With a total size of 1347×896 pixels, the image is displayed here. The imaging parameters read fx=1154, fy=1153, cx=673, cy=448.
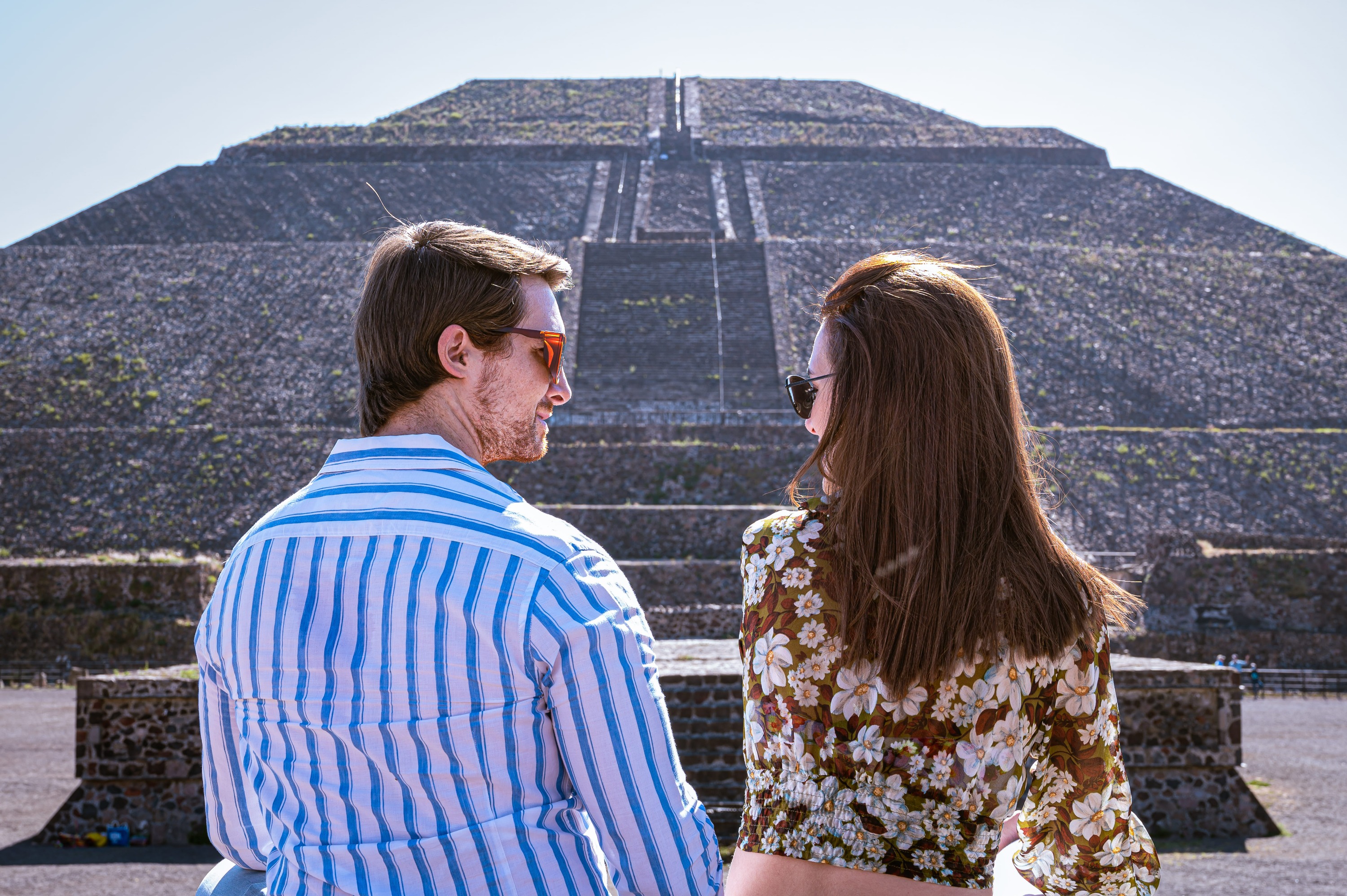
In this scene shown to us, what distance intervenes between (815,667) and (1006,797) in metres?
0.37

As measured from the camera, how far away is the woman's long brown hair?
1757 millimetres

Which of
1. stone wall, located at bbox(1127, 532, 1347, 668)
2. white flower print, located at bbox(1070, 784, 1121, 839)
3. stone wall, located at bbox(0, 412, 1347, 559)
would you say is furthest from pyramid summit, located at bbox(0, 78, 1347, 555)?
white flower print, located at bbox(1070, 784, 1121, 839)

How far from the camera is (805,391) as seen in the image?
1995 millimetres

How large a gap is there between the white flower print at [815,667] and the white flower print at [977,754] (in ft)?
0.75

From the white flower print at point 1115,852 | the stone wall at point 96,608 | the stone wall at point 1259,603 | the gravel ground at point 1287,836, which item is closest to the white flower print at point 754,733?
the white flower print at point 1115,852

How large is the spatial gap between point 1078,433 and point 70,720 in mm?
17666

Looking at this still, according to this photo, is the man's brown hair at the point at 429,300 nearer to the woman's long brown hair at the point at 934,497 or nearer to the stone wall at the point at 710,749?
the woman's long brown hair at the point at 934,497

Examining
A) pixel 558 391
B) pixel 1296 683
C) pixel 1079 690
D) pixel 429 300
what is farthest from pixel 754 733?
pixel 1296 683

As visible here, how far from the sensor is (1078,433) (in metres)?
22.1

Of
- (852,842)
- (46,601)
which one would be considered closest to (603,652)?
(852,842)

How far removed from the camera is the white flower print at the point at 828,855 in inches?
69.6

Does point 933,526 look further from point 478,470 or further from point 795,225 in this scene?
point 795,225

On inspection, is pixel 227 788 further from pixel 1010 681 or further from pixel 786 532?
pixel 1010 681

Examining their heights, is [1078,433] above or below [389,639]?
below
